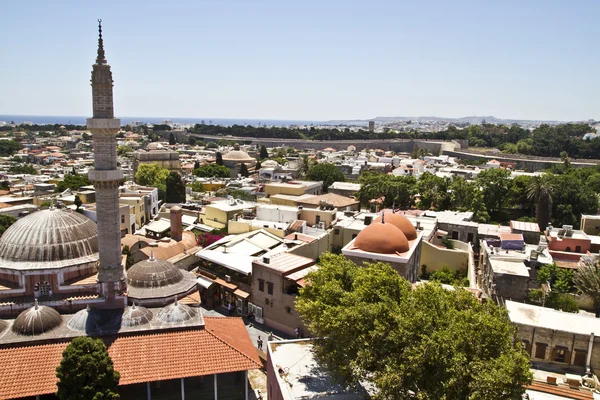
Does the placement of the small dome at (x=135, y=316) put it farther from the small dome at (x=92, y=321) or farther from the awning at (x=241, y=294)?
the awning at (x=241, y=294)

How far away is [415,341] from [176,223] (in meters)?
26.3

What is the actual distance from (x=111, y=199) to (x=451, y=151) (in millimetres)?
106943

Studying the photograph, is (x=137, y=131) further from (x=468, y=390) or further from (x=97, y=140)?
(x=468, y=390)

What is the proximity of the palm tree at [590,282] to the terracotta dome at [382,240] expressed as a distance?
1058 centimetres

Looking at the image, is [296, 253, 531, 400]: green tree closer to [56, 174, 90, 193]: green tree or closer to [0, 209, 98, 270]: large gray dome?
[0, 209, 98, 270]: large gray dome

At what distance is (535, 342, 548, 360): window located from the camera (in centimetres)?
2000

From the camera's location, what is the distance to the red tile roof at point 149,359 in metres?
17.0

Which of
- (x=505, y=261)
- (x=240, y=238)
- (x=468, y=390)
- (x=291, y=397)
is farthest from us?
(x=240, y=238)

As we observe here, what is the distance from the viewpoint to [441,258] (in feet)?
105

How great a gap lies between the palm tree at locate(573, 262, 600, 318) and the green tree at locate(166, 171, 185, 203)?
135ft

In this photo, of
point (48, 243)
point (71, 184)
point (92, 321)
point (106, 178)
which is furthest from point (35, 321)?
point (71, 184)

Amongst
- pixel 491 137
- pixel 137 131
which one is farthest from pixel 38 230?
pixel 137 131

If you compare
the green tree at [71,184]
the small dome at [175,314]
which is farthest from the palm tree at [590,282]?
the green tree at [71,184]

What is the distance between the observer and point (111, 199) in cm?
2088
